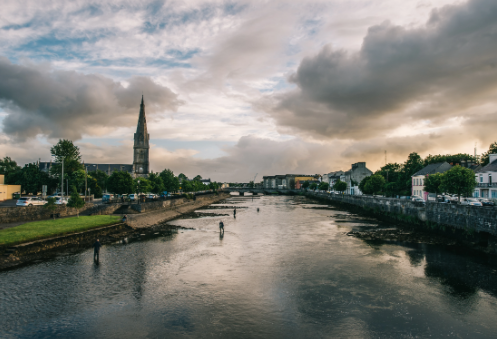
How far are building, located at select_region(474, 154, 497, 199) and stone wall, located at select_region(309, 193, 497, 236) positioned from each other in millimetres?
20295

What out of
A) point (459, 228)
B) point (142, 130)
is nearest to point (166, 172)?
point (142, 130)

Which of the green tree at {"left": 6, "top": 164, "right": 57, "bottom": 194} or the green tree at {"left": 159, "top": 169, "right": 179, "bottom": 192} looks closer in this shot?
the green tree at {"left": 6, "top": 164, "right": 57, "bottom": 194}

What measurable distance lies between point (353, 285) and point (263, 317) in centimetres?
791

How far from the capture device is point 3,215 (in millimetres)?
37375

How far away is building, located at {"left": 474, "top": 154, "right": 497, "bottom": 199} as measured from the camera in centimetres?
6294

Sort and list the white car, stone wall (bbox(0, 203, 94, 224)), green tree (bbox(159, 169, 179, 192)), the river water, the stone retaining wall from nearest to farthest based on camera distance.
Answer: the river water
the stone retaining wall
stone wall (bbox(0, 203, 94, 224))
the white car
green tree (bbox(159, 169, 179, 192))

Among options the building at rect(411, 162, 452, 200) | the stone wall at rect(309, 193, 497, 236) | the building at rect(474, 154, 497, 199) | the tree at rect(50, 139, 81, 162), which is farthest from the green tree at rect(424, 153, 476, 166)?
the tree at rect(50, 139, 81, 162)

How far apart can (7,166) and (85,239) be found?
4152 inches

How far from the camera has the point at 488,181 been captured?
6500cm

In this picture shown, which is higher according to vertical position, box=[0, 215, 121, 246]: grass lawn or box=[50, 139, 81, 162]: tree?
box=[50, 139, 81, 162]: tree

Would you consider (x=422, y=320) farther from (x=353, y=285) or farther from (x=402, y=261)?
(x=402, y=261)

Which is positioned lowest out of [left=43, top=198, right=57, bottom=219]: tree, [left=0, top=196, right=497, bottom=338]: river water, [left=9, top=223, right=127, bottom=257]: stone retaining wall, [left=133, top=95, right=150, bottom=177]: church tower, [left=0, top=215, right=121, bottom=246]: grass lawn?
[left=0, top=196, right=497, bottom=338]: river water

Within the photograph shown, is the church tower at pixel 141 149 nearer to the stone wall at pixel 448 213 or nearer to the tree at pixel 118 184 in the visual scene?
the tree at pixel 118 184

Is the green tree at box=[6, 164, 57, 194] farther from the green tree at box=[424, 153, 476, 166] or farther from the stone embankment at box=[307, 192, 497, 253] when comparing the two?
the green tree at box=[424, 153, 476, 166]
